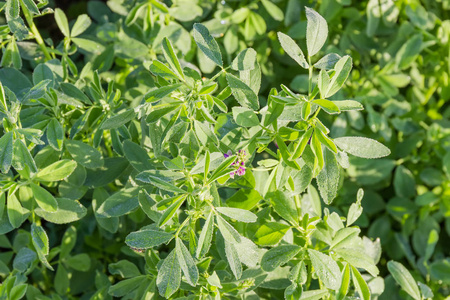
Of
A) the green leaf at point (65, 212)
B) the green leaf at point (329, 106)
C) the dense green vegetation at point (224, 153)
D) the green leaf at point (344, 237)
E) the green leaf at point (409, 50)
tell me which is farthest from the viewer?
the green leaf at point (409, 50)

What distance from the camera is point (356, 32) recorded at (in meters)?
1.91

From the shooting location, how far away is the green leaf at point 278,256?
3.72ft

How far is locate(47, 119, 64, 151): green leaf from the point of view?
1228mm

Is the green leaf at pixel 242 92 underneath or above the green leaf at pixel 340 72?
underneath

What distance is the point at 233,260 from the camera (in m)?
1.03

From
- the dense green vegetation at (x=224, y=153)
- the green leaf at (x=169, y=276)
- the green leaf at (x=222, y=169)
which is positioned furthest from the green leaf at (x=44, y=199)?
the green leaf at (x=222, y=169)

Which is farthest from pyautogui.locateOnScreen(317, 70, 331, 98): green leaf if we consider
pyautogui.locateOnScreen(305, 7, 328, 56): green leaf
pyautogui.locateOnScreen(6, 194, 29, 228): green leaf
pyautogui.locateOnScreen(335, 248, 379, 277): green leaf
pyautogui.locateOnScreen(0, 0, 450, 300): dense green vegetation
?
pyautogui.locateOnScreen(6, 194, 29, 228): green leaf

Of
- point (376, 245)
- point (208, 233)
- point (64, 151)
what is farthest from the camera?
point (376, 245)

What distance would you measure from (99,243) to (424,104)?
1.33 meters

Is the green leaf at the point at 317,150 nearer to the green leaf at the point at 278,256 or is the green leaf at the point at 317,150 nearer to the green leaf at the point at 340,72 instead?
the green leaf at the point at 340,72

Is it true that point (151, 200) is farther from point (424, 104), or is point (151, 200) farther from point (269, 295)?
point (424, 104)

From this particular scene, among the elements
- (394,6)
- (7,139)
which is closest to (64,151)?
(7,139)

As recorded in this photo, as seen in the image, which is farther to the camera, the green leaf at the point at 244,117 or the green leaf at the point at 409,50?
the green leaf at the point at 409,50

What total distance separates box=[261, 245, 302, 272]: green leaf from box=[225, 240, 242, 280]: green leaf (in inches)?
5.0
